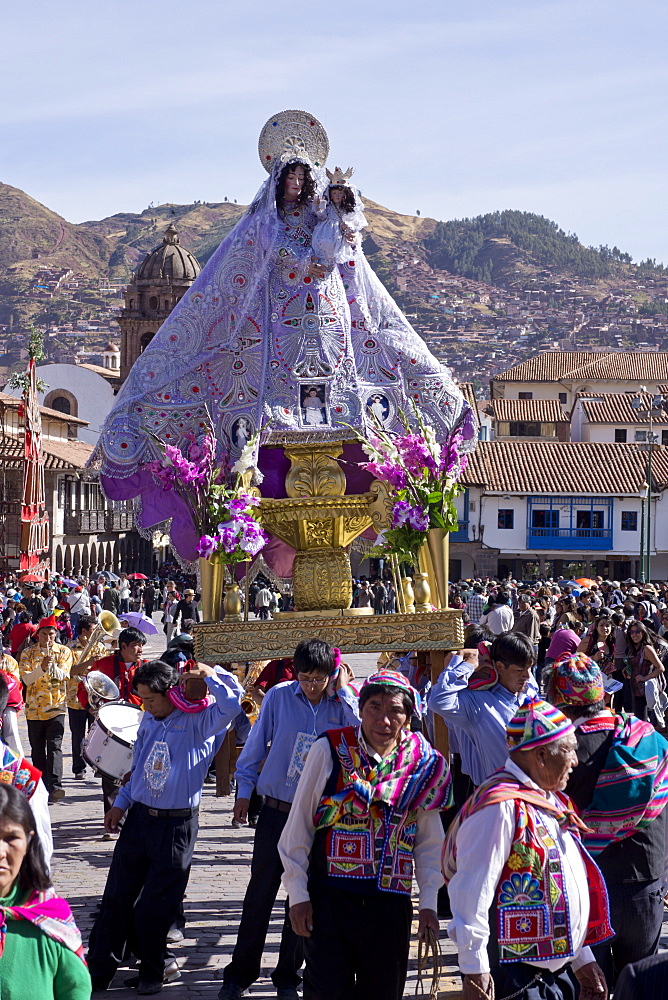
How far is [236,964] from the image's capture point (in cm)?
686

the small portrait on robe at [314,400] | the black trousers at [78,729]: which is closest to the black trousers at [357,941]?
the small portrait on robe at [314,400]

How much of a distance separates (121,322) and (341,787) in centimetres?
7849

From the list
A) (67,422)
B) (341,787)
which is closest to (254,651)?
(341,787)

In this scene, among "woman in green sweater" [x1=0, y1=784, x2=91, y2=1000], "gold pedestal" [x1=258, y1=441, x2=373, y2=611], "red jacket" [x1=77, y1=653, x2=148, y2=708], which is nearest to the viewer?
"woman in green sweater" [x1=0, y1=784, x2=91, y2=1000]

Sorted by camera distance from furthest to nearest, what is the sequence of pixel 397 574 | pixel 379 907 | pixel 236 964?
1. pixel 397 574
2. pixel 236 964
3. pixel 379 907

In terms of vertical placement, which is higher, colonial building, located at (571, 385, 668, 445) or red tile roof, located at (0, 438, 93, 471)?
colonial building, located at (571, 385, 668, 445)

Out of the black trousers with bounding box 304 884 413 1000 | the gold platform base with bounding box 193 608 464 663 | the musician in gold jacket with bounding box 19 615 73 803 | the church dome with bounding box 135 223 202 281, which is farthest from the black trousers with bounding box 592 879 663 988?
the church dome with bounding box 135 223 202 281

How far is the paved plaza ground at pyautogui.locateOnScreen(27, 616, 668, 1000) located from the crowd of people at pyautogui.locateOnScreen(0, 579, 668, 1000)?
0.17m

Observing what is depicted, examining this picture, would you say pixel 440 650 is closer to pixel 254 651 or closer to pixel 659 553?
pixel 254 651

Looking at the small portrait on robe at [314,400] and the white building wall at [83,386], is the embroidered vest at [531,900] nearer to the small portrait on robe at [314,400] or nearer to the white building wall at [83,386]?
the small portrait on robe at [314,400]

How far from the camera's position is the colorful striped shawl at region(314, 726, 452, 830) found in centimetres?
525

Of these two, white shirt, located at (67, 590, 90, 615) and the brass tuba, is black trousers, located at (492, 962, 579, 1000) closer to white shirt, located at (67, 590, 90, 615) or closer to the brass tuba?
the brass tuba

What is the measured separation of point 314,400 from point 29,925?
8660 mm

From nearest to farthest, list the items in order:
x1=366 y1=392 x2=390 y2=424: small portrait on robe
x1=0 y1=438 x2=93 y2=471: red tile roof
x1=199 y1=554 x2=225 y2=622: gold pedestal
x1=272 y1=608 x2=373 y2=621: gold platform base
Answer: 1. x1=272 y1=608 x2=373 y2=621: gold platform base
2. x1=199 y1=554 x2=225 y2=622: gold pedestal
3. x1=366 y1=392 x2=390 y2=424: small portrait on robe
4. x1=0 y1=438 x2=93 y2=471: red tile roof
